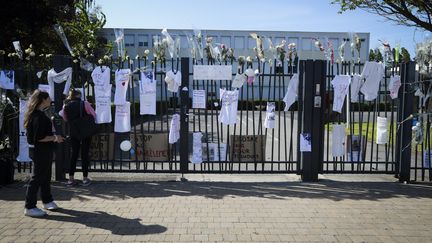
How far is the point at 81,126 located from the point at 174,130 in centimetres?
172

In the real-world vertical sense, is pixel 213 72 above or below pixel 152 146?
above

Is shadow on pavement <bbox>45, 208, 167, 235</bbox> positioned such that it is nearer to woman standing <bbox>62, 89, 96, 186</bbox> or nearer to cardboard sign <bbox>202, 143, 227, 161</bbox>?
woman standing <bbox>62, 89, 96, 186</bbox>

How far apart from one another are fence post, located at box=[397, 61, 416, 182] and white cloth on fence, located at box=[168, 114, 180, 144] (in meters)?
4.22

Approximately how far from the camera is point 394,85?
7906 mm

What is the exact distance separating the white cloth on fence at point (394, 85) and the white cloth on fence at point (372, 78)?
21 centimetres

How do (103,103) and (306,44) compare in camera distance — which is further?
(306,44)

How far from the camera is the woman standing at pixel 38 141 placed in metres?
5.74

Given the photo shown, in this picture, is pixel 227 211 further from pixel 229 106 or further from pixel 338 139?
pixel 338 139

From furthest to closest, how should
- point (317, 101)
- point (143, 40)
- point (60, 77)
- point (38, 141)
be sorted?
point (143, 40)
point (317, 101)
point (60, 77)
point (38, 141)

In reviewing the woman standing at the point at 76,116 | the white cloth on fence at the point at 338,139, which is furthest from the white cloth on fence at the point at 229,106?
the woman standing at the point at 76,116

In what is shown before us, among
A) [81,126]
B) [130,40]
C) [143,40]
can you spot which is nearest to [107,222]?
[81,126]

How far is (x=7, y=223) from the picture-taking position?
5.54m

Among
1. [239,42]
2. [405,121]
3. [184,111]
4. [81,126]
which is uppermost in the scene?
[239,42]

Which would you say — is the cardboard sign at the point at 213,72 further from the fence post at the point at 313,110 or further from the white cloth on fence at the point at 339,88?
the white cloth on fence at the point at 339,88
